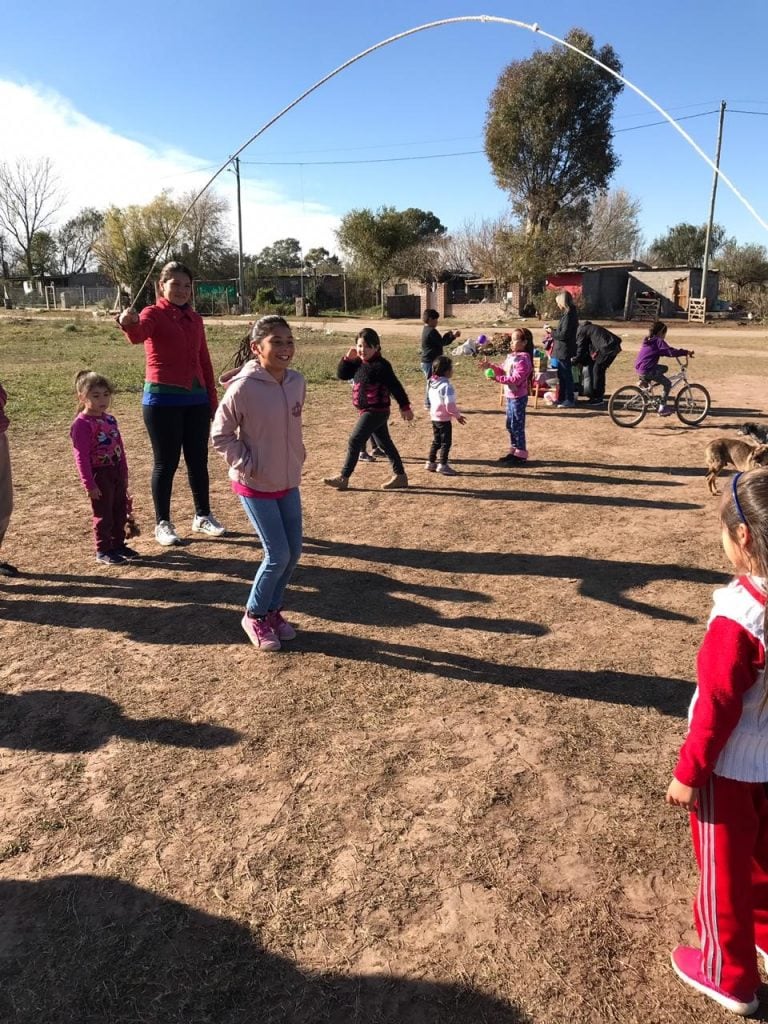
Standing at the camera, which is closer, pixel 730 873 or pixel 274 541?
pixel 730 873

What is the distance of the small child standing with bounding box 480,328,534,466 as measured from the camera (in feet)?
26.8

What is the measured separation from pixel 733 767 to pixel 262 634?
2794mm

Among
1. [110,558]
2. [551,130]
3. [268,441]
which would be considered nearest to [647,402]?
A: [110,558]

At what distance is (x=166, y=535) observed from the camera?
5.80 metres

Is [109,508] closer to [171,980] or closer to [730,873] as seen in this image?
[171,980]

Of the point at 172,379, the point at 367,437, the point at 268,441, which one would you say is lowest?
the point at 367,437

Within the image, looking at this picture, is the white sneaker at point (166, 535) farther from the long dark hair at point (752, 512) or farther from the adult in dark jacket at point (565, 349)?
the adult in dark jacket at point (565, 349)

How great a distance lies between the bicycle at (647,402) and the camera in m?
10.9

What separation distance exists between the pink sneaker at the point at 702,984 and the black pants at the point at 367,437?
560 cm

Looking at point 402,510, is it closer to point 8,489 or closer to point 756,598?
point 8,489

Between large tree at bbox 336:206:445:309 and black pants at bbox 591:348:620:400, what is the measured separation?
4006cm

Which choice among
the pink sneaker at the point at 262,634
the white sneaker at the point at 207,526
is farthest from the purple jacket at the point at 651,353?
the pink sneaker at the point at 262,634

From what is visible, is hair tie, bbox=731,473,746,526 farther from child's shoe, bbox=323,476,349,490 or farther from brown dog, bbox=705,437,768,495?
child's shoe, bbox=323,476,349,490

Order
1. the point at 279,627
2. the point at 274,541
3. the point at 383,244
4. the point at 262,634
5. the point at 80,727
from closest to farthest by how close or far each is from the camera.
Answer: the point at 80,727, the point at 274,541, the point at 262,634, the point at 279,627, the point at 383,244
